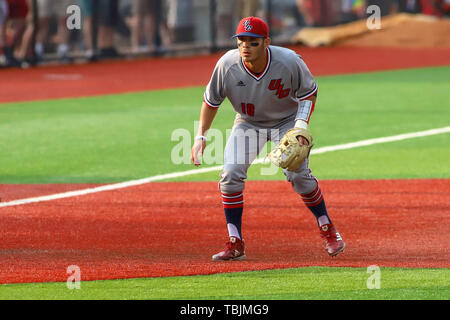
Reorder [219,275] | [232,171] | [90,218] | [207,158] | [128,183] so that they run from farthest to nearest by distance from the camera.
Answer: [207,158] → [128,183] → [90,218] → [232,171] → [219,275]

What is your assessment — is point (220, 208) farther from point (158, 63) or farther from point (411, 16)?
point (411, 16)

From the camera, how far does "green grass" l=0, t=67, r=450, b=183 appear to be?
11.6 metres

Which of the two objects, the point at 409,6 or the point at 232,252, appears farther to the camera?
the point at 409,6

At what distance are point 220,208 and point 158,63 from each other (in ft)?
48.3

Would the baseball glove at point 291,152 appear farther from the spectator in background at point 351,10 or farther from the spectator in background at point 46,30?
the spectator in background at point 351,10

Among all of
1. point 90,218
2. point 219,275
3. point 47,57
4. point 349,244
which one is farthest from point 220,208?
point 47,57

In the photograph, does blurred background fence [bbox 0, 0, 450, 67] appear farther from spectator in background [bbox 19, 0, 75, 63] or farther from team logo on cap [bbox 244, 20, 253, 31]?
team logo on cap [bbox 244, 20, 253, 31]

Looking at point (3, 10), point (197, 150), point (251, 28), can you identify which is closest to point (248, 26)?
point (251, 28)

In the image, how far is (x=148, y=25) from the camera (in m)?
24.3

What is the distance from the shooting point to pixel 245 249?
7.90 meters

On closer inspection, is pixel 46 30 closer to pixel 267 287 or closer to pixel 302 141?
pixel 302 141

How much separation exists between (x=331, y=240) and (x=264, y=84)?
1.24 metres

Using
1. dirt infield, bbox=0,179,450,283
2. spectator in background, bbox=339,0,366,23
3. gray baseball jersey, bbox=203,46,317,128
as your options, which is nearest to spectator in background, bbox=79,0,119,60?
spectator in background, bbox=339,0,366,23

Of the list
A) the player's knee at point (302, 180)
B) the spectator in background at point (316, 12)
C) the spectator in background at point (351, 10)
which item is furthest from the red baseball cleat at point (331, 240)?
the spectator in background at point (351, 10)
